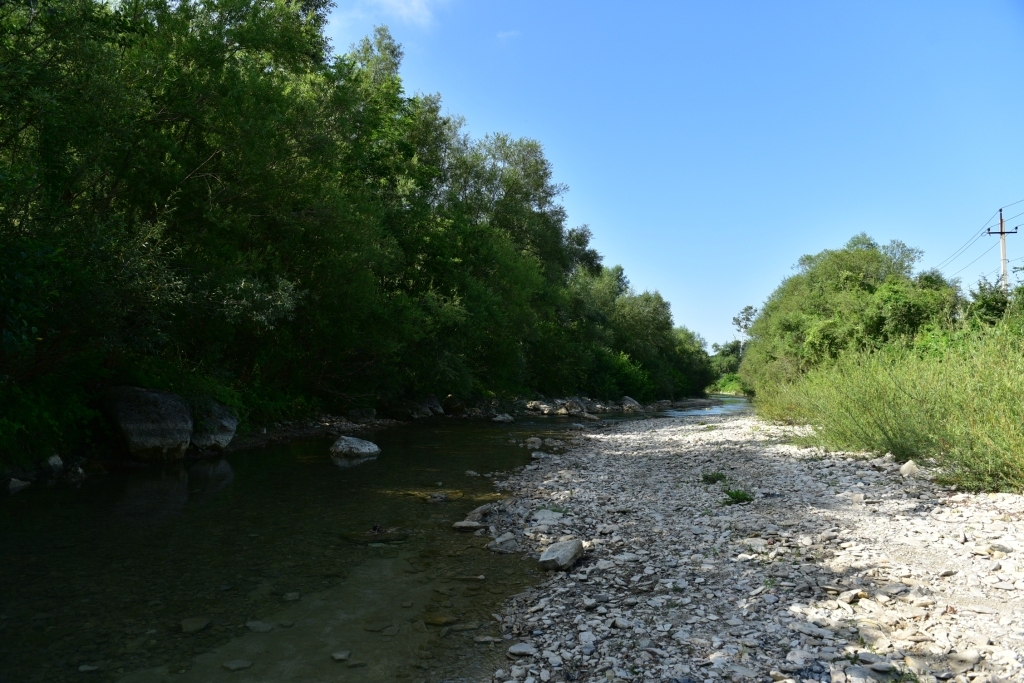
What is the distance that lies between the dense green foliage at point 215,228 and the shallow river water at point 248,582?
355cm

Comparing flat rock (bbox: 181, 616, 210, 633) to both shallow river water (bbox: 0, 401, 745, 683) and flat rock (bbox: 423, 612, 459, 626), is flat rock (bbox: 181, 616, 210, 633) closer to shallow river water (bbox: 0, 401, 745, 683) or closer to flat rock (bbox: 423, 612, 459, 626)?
shallow river water (bbox: 0, 401, 745, 683)

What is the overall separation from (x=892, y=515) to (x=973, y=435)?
96.7 inches

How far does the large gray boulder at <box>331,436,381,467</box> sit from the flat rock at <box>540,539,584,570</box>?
9975mm

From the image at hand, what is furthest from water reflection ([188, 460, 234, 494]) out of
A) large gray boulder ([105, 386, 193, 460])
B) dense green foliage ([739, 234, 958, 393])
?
dense green foliage ([739, 234, 958, 393])

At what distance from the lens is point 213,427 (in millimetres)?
18359

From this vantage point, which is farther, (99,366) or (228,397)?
(228,397)

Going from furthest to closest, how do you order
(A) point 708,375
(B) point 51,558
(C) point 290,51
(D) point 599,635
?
(A) point 708,375 < (C) point 290,51 < (B) point 51,558 < (D) point 599,635

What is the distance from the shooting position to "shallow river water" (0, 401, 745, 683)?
5.78m

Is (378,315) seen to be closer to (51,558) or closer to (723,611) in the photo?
(51,558)

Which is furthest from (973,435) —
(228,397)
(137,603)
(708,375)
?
(708,375)

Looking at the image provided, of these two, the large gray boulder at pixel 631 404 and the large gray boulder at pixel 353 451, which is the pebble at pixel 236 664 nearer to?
the large gray boulder at pixel 353 451

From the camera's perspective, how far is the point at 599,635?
5.99 meters

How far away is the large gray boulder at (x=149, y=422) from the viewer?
1602cm

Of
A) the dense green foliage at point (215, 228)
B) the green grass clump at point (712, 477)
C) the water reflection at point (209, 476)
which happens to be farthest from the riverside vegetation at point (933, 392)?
the dense green foliage at point (215, 228)
